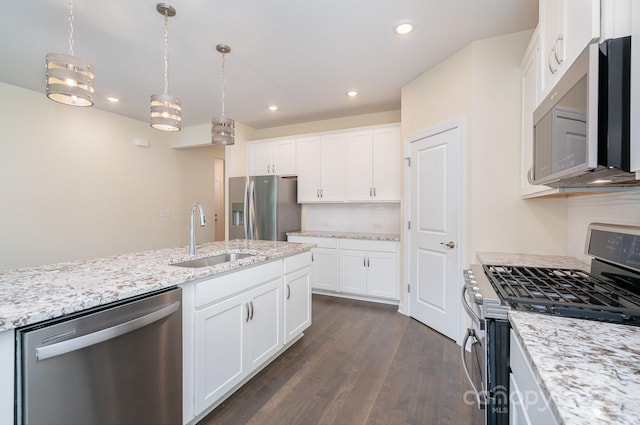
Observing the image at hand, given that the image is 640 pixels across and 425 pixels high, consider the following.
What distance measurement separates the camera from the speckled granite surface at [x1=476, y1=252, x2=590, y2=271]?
1.81 m

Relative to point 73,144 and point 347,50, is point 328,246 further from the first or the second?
point 73,144

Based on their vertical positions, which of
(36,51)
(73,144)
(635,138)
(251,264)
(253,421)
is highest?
(36,51)

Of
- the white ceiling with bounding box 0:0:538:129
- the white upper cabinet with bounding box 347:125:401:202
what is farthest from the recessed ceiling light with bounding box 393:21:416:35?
the white upper cabinet with bounding box 347:125:401:202

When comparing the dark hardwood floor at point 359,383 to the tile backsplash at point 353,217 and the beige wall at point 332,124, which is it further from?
the beige wall at point 332,124

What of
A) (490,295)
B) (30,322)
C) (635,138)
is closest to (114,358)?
(30,322)

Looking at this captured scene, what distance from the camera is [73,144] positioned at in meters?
3.80

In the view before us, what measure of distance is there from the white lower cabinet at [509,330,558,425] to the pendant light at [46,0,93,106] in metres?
2.22

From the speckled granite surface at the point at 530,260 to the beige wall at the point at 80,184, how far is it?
190 inches

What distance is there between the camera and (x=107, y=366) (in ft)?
3.79

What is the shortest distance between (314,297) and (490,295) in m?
3.06

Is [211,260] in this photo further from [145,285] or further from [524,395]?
[524,395]

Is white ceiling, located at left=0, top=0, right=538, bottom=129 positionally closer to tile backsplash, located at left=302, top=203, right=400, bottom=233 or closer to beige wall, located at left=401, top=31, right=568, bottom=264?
beige wall, located at left=401, top=31, right=568, bottom=264

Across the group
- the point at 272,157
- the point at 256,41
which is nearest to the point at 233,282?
the point at 256,41

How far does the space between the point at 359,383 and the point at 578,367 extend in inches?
64.3
